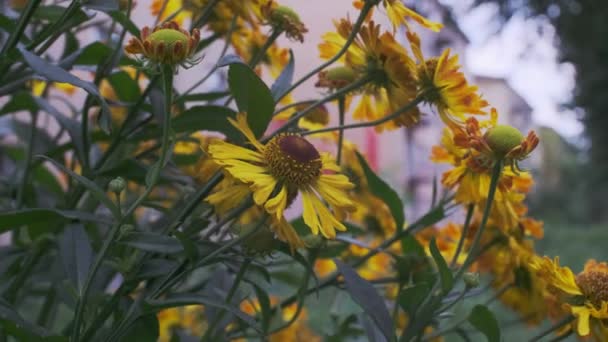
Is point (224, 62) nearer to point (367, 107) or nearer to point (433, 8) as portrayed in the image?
point (367, 107)

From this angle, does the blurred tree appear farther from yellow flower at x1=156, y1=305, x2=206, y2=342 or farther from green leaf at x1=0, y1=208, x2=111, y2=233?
green leaf at x1=0, y1=208, x2=111, y2=233

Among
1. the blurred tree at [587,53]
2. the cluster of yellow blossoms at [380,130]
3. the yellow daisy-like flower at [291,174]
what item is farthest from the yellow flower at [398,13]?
the blurred tree at [587,53]

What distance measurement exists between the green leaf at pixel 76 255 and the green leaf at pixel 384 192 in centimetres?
20

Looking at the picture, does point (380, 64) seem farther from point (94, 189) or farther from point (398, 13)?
point (94, 189)

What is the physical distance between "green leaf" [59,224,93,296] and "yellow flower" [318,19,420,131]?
215mm

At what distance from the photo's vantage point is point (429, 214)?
549 millimetres

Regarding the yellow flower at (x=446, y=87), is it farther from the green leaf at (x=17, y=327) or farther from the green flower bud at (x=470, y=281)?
the green leaf at (x=17, y=327)

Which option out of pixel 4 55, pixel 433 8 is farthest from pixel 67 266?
pixel 433 8

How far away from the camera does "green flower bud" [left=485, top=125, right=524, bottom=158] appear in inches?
17.5

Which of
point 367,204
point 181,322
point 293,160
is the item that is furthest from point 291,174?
point 181,322

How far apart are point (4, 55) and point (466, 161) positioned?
12.4 inches

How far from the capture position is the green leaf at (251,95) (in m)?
0.41

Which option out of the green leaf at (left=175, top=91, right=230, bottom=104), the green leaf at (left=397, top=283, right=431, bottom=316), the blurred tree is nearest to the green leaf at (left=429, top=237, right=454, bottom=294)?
the green leaf at (left=397, top=283, right=431, bottom=316)

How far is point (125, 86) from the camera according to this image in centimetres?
56
